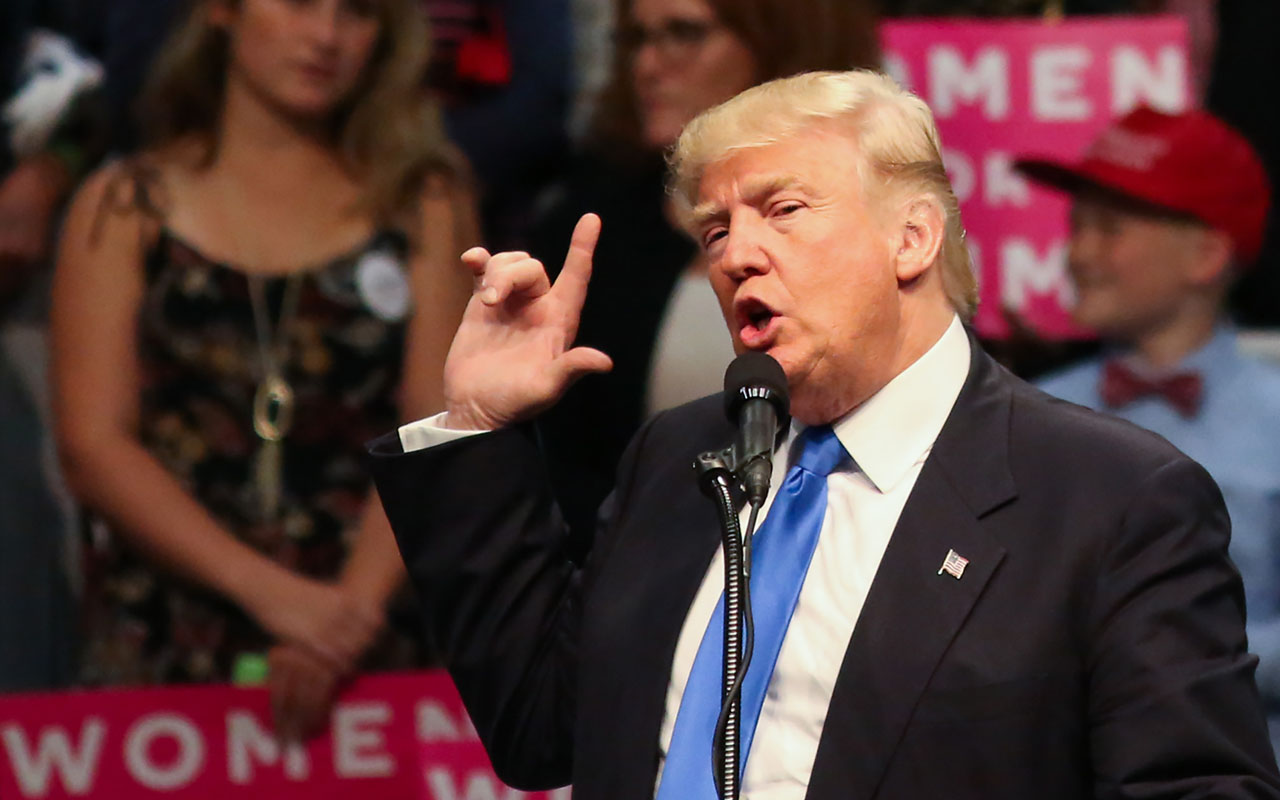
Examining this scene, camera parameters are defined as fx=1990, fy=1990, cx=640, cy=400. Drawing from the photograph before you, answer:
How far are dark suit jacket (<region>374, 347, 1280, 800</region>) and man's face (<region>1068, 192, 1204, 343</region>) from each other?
6.01ft

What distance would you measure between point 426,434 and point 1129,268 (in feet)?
7.01

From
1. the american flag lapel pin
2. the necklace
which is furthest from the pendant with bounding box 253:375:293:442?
the american flag lapel pin

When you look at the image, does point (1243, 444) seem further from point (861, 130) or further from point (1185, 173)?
point (861, 130)

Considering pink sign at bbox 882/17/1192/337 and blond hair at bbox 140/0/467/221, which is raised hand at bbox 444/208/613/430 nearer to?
blond hair at bbox 140/0/467/221

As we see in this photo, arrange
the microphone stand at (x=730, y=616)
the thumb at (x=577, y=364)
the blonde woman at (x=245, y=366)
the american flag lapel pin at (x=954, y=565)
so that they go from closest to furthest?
the microphone stand at (x=730, y=616), the american flag lapel pin at (x=954, y=565), the thumb at (x=577, y=364), the blonde woman at (x=245, y=366)

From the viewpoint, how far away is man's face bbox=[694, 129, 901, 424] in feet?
7.31

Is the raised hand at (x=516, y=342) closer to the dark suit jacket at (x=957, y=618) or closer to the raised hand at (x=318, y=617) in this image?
the dark suit jacket at (x=957, y=618)

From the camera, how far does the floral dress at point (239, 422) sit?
3.72 m

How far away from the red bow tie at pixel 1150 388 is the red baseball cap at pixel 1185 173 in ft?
1.30

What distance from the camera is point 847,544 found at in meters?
2.23

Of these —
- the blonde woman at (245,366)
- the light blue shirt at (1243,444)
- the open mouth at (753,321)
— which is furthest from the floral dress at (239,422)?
the open mouth at (753,321)

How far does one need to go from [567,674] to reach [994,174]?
2412 millimetres

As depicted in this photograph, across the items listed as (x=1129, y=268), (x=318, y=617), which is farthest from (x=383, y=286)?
(x=1129, y=268)

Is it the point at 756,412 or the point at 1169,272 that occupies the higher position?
the point at 756,412
